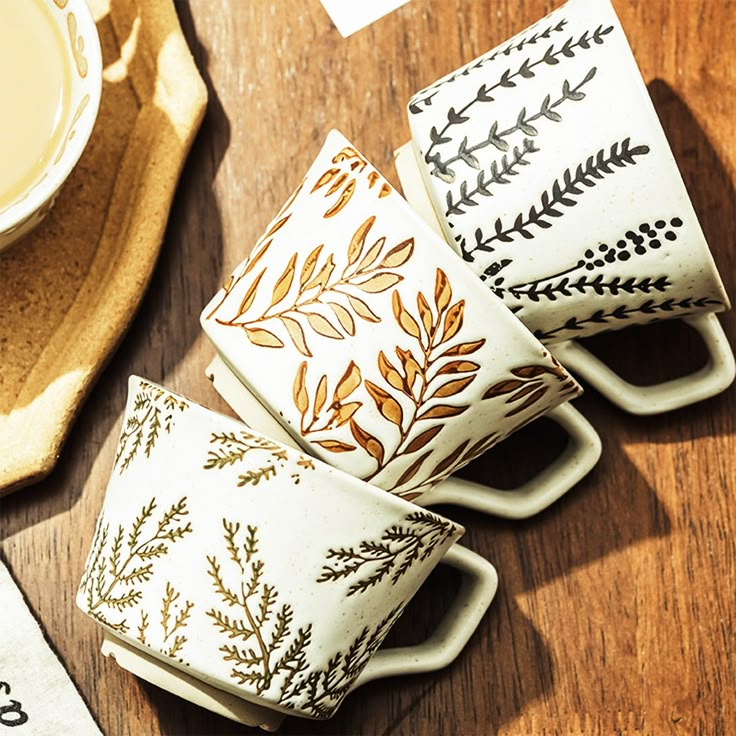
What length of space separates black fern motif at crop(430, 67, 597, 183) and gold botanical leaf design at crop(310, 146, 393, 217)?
0.04 metres

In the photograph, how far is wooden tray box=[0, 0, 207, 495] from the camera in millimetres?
546

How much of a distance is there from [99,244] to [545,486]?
282 mm

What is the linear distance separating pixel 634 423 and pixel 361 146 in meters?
0.22

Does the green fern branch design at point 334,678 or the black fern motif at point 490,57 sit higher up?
the black fern motif at point 490,57

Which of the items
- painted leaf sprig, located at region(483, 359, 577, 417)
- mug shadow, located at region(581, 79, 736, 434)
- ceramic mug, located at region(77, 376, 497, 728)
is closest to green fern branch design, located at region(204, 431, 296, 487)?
ceramic mug, located at region(77, 376, 497, 728)

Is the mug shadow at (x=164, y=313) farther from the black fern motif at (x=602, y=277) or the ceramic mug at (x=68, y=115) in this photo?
the black fern motif at (x=602, y=277)

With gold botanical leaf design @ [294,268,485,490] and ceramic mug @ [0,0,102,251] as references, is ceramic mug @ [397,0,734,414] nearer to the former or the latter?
gold botanical leaf design @ [294,268,485,490]

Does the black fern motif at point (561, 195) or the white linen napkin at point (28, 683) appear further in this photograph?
the white linen napkin at point (28, 683)

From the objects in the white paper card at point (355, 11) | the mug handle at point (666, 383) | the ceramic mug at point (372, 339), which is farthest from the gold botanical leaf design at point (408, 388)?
the white paper card at point (355, 11)

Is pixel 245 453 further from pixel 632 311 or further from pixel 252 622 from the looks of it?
pixel 632 311

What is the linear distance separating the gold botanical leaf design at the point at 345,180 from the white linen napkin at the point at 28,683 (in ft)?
0.91

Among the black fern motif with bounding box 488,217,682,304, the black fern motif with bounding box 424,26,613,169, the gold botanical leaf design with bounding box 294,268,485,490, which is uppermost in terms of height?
the black fern motif with bounding box 424,26,613,169

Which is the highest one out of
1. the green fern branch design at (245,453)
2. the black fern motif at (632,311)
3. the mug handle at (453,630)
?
the green fern branch design at (245,453)

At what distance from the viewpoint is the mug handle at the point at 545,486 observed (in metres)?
0.55
